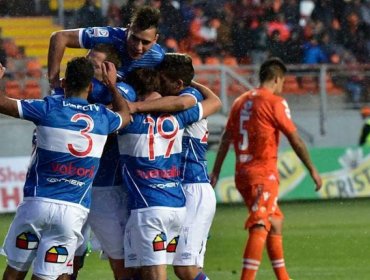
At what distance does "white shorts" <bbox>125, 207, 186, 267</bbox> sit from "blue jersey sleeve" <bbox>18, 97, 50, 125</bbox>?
3.39ft

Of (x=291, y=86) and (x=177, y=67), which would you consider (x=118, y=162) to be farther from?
(x=291, y=86)

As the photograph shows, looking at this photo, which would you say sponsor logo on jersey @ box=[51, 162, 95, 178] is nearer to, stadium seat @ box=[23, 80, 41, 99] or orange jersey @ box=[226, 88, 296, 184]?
orange jersey @ box=[226, 88, 296, 184]

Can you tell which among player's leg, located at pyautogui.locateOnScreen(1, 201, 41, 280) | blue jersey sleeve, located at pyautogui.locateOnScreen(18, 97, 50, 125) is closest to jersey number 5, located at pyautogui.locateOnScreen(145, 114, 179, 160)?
blue jersey sleeve, located at pyautogui.locateOnScreen(18, 97, 50, 125)

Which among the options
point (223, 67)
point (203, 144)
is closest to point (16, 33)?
point (223, 67)

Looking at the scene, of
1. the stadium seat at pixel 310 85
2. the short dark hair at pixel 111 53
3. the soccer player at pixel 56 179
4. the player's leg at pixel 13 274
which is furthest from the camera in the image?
the stadium seat at pixel 310 85

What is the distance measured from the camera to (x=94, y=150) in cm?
788

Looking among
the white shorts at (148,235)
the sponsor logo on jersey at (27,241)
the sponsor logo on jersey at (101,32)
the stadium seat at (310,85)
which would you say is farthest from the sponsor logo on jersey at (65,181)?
the stadium seat at (310,85)

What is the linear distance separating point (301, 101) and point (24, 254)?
14.7 m

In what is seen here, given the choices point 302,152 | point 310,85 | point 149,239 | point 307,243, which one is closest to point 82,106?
point 149,239

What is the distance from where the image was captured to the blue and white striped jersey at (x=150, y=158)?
→ 8266 millimetres

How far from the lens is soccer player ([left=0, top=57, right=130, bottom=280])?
7746 millimetres

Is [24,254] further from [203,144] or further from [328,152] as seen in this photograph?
[328,152]

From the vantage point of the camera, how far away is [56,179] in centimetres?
778

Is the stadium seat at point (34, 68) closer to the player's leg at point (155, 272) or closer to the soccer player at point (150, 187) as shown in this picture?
the soccer player at point (150, 187)
